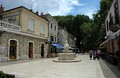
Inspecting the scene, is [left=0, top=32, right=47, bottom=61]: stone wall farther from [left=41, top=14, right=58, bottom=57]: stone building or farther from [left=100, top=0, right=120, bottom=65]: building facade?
[left=100, top=0, right=120, bottom=65]: building facade

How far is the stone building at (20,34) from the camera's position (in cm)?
2130

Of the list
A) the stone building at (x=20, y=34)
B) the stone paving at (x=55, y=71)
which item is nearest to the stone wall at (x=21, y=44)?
the stone building at (x=20, y=34)

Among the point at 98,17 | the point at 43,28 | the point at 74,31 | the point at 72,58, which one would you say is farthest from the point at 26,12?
the point at 74,31

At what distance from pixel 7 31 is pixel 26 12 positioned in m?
6.09

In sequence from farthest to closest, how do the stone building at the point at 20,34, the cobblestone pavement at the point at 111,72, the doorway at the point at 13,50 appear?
the doorway at the point at 13,50
the stone building at the point at 20,34
the cobblestone pavement at the point at 111,72

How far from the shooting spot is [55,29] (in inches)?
1601

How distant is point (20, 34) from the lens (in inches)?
967

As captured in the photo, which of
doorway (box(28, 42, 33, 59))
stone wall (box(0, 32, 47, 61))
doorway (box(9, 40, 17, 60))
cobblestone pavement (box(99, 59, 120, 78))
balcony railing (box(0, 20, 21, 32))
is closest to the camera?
cobblestone pavement (box(99, 59, 120, 78))

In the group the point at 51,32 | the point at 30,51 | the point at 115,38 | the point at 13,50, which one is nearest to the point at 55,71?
the point at 115,38

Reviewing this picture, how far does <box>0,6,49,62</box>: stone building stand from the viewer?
21.3m

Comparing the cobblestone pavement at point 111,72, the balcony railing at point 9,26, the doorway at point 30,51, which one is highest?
the balcony railing at point 9,26

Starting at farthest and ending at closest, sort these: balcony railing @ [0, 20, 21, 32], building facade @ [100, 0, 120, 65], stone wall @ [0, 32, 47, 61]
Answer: stone wall @ [0, 32, 47, 61] → balcony railing @ [0, 20, 21, 32] → building facade @ [100, 0, 120, 65]

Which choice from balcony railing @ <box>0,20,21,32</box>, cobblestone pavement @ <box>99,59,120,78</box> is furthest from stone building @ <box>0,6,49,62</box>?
cobblestone pavement @ <box>99,59,120,78</box>

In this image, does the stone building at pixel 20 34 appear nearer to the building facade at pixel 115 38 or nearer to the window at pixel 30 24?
the window at pixel 30 24
